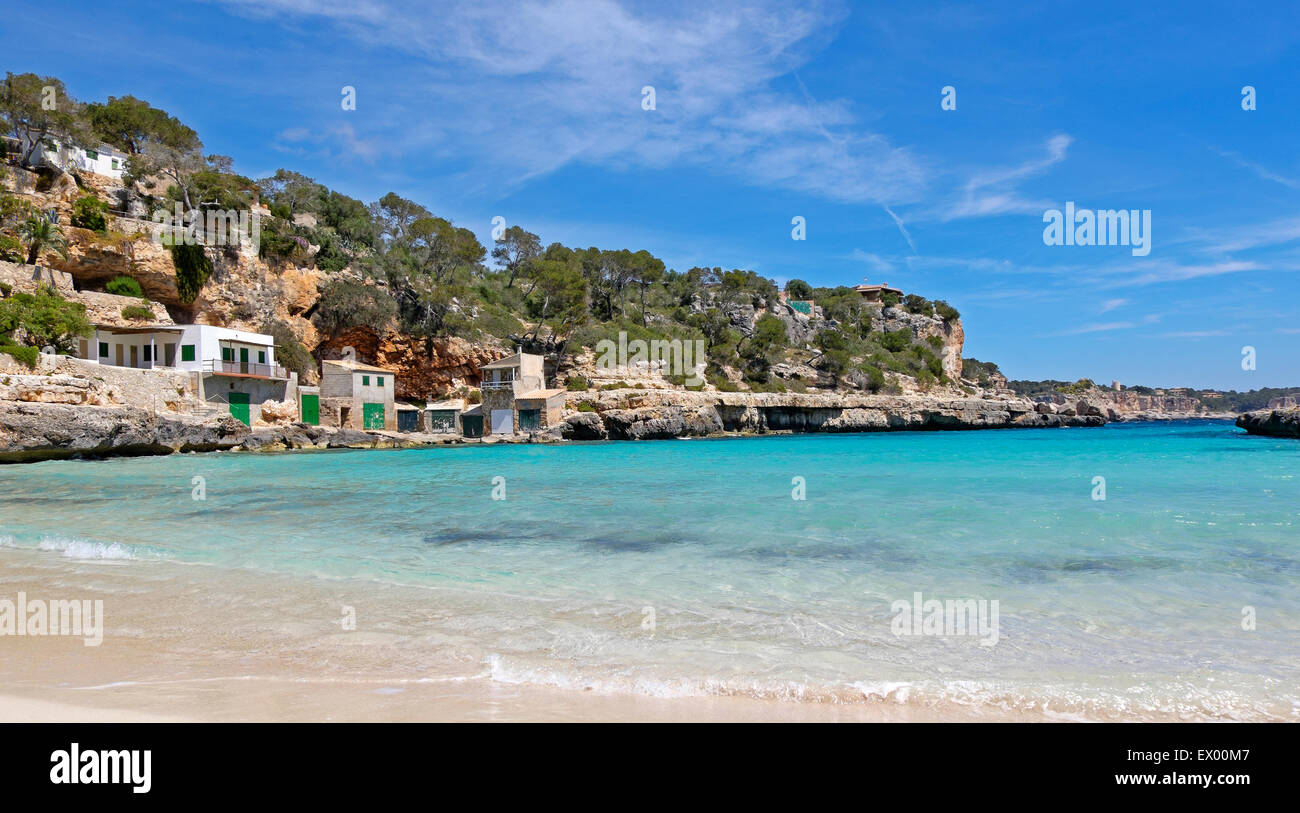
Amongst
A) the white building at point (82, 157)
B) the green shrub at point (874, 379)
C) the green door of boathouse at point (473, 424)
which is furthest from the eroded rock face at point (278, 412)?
the green shrub at point (874, 379)

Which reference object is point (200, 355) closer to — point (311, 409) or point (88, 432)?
point (311, 409)

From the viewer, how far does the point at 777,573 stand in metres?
7.03

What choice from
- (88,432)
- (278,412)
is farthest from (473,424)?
(88,432)

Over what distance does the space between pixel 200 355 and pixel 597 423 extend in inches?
903

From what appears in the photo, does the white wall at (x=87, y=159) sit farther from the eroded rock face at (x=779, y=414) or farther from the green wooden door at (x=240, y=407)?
the eroded rock face at (x=779, y=414)

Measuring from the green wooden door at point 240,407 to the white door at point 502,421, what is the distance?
1453cm

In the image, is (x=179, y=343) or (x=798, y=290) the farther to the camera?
(x=798, y=290)

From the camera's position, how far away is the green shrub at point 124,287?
116 ft

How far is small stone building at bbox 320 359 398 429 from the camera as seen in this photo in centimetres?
4128
